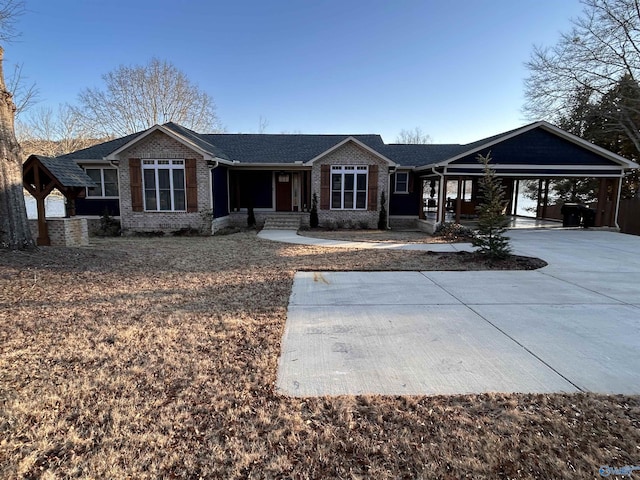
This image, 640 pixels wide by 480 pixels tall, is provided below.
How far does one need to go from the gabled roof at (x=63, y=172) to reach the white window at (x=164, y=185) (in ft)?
9.80

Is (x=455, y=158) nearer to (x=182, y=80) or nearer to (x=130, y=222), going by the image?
(x=130, y=222)

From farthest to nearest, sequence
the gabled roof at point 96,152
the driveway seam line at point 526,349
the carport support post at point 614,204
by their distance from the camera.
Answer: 1. the gabled roof at point 96,152
2. the carport support post at point 614,204
3. the driveway seam line at point 526,349

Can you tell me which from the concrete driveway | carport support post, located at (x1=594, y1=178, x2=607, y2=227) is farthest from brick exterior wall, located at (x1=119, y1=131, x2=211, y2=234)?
carport support post, located at (x1=594, y1=178, x2=607, y2=227)

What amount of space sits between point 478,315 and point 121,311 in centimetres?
500

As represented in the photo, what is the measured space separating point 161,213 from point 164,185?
45.8 inches

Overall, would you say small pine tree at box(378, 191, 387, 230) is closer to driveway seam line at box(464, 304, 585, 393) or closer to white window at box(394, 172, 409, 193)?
white window at box(394, 172, 409, 193)

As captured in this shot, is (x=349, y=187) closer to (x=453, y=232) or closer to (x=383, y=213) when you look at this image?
(x=383, y=213)

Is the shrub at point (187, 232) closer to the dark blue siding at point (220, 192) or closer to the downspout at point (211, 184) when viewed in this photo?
the downspout at point (211, 184)

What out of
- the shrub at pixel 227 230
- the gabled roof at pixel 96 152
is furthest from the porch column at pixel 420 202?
the gabled roof at pixel 96 152

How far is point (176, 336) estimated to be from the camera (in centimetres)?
409

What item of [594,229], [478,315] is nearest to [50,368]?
[478,315]

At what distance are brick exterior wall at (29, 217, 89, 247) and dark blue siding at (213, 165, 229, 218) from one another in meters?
4.97

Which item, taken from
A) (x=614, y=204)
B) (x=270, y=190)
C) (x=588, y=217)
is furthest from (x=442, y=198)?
(x=270, y=190)

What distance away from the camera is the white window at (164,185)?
14266 millimetres
